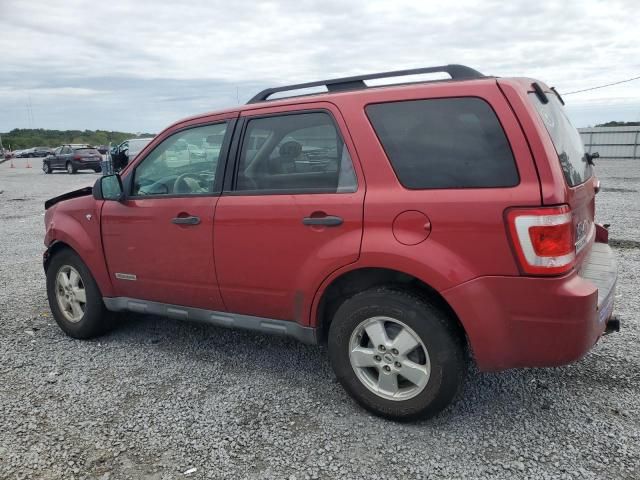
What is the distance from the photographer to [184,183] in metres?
3.79

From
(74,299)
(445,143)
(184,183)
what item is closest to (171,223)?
(184,183)

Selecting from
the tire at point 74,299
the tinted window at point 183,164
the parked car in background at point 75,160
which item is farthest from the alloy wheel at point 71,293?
the parked car in background at point 75,160

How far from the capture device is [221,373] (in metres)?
3.73

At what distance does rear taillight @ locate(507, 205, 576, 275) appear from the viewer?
2496mm

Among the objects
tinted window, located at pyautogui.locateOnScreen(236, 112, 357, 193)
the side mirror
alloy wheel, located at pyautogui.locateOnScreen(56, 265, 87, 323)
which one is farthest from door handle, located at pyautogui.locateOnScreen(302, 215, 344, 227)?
alloy wheel, located at pyautogui.locateOnScreen(56, 265, 87, 323)

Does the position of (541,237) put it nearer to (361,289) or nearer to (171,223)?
(361,289)

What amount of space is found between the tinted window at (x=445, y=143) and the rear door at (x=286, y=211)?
246mm

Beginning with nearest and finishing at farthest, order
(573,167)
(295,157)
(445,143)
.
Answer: (445,143) < (573,167) < (295,157)

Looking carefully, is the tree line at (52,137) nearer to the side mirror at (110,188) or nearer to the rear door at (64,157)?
the rear door at (64,157)

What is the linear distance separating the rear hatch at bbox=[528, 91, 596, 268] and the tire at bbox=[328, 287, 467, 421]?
81 cm

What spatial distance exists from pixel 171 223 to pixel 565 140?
101 inches

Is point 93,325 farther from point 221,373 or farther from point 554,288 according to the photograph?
point 554,288

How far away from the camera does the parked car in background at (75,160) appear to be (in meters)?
28.2

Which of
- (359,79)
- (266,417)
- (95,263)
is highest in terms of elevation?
(359,79)
